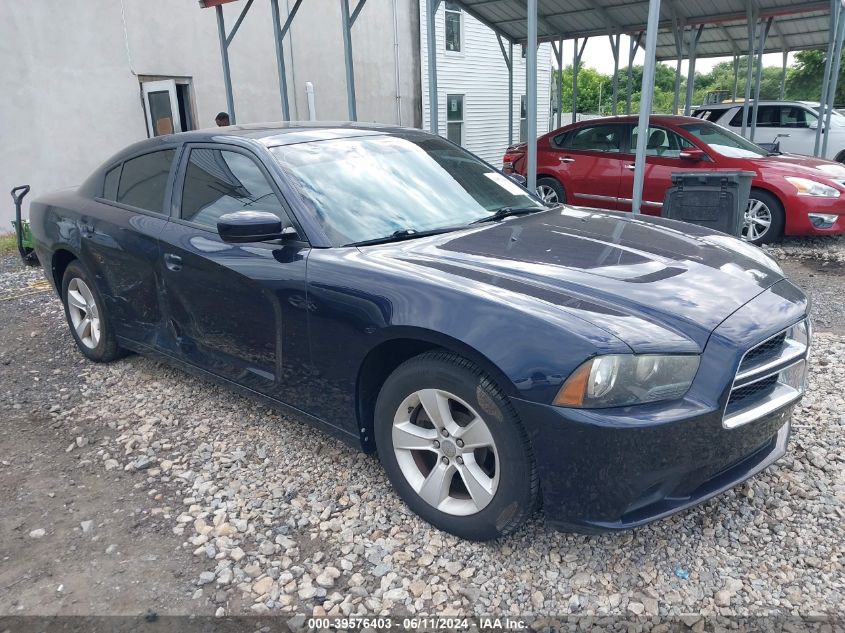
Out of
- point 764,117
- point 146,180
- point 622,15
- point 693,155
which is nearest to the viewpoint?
point 146,180

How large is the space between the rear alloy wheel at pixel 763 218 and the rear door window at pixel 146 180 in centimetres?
640

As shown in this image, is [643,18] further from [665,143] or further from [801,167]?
[801,167]

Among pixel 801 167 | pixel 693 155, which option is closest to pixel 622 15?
pixel 693 155

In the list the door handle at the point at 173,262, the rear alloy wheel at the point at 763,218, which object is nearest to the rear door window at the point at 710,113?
the rear alloy wheel at the point at 763,218

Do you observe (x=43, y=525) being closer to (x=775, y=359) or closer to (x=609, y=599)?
(x=609, y=599)

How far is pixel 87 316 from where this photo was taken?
4352 mm

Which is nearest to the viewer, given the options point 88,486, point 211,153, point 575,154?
point 88,486

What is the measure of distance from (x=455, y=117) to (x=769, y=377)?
55.1 feet

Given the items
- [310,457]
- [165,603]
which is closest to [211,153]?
[310,457]

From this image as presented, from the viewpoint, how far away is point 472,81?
1836 cm

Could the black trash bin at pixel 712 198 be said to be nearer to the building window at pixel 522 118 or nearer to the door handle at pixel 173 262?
the door handle at pixel 173 262

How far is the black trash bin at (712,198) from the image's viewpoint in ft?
19.2

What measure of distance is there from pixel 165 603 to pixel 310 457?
104 cm

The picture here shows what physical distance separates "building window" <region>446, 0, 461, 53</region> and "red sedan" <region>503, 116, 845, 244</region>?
951 cm
